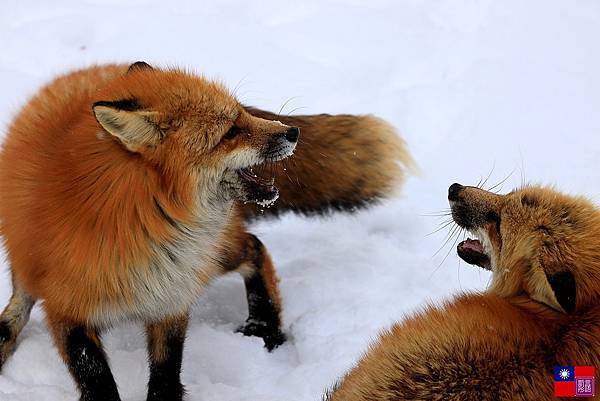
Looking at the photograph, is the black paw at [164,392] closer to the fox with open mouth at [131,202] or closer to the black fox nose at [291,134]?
the fox with open mouth at [131,202]

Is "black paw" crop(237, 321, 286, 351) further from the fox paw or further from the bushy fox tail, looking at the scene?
the fox paw

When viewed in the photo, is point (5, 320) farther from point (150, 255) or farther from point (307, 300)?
point (307, 300)

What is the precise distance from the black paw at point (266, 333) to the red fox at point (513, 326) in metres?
1.06

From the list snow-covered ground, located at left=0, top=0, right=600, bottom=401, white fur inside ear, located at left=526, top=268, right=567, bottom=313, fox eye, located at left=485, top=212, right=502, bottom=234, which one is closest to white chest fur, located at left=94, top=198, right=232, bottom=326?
snow-covered ground, located at left=0, top=0, right=600, bottom=401

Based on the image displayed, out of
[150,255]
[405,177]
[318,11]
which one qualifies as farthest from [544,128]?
[150,255]

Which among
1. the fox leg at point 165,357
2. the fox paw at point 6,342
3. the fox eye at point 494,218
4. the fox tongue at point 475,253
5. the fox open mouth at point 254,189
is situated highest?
the fox eye at point 494,218

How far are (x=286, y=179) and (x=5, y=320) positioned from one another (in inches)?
61.6

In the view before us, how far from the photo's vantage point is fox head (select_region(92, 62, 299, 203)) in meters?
2.51

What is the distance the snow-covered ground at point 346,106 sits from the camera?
3498mm

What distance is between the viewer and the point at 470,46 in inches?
227

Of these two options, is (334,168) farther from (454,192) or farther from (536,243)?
(536,243)

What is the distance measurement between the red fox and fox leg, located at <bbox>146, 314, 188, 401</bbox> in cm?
80

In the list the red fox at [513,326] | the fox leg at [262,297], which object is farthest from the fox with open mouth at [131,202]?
the red fox at [513,326]

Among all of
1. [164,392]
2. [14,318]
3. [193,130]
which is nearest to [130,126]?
[193,130]
